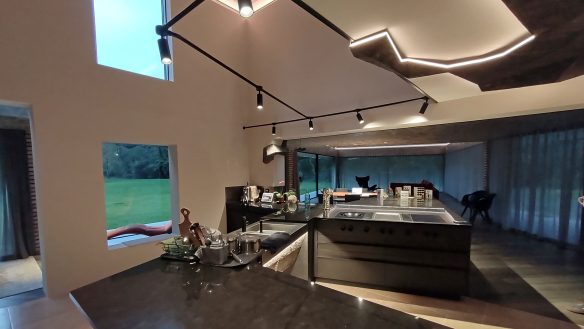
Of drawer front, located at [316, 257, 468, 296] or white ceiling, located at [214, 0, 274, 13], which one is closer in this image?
drawer front, located at [316, 257, 468, 296]

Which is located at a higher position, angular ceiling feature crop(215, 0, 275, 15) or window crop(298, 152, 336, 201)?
angular ceiling feature crop(215, 0, 275, 15)

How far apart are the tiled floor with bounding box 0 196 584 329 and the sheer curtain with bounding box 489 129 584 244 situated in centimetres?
92

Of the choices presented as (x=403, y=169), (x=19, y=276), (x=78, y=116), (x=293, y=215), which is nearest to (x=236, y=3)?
(x=78, y=116)

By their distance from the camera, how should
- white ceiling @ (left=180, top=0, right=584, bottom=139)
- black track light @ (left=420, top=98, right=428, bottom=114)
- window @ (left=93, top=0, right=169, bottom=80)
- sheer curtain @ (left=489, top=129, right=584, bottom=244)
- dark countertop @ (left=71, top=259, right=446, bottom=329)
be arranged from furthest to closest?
1. sheer curtain @ (left=489, top=129, right=584, bottom=244)
2. black track light @ (left=420, top=98, right=428, bottom=114)
3. window @ (left=93, top=0, right=169, bottom=80)
4. white ceiling @ (left=180, top=0, right=584, bottom=139)
5. dark countertop @ (left=71, top=259, right=446, bottom=329)

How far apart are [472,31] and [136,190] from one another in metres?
4.96

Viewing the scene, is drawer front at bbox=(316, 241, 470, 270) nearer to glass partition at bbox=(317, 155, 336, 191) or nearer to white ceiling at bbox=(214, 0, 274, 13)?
glass partition at bbox=(317, 155, 336, 191)

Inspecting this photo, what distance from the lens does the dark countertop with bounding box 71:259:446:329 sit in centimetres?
104

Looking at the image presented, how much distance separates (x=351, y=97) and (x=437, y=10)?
3.03 meters

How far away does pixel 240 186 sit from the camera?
5621 mm

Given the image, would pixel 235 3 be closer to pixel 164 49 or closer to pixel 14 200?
pixel 164 49

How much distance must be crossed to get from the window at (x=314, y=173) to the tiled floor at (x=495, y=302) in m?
3.59

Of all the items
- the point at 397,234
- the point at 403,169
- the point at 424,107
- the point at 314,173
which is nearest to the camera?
the point at 397,234

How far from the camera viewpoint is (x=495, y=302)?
9.16ft

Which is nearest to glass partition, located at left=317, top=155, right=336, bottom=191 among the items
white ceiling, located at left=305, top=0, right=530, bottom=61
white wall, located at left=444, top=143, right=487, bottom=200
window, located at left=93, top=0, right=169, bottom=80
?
white wall, located at left=444, top=143, right=487, bottom=200
